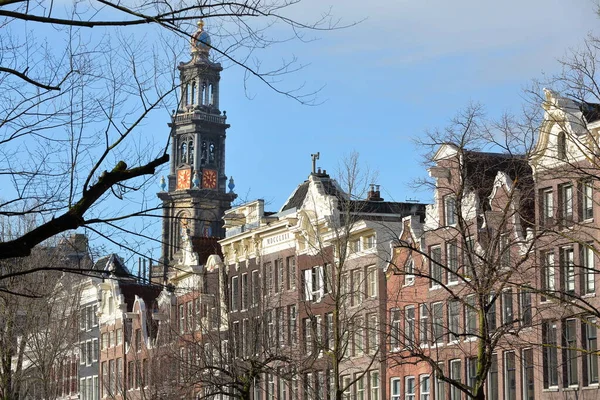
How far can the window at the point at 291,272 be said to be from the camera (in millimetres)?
64375

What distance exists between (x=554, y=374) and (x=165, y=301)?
37.1 meters

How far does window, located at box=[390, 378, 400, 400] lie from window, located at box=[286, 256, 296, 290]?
9.32m

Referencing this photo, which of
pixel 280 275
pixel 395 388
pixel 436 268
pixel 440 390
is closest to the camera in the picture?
pixel 436 268

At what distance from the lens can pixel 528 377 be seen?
1889 inches

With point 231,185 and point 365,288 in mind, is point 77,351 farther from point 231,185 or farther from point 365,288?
point 231,185

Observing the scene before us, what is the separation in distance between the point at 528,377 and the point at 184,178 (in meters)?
153

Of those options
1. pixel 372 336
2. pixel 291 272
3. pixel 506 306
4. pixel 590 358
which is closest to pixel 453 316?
pixel 506 306

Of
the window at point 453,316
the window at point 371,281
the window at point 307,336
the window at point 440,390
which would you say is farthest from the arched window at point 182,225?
the window at point 440,390

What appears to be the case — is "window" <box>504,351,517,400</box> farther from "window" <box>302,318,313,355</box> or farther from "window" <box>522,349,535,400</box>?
"window" <box>302,318,313,355</box>

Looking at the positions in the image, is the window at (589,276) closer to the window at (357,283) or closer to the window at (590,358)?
the window at (590,358)

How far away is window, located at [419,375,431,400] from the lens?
54.1 m

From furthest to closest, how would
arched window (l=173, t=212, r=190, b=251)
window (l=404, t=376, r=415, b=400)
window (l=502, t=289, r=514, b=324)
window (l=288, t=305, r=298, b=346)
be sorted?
1. window (l=288, t=305, r=298, b=346)
2. window (l=404, t=376, r=415, b=400)
3. window (l=502, t=289, r=514, b=324)
4. arched window (l=173, t=212, r=190, b=251)

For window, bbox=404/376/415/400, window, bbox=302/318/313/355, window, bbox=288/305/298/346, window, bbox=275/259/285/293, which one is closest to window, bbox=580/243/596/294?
window, bbox=404/376/415/400

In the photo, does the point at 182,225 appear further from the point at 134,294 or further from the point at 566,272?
the point at 566,272
